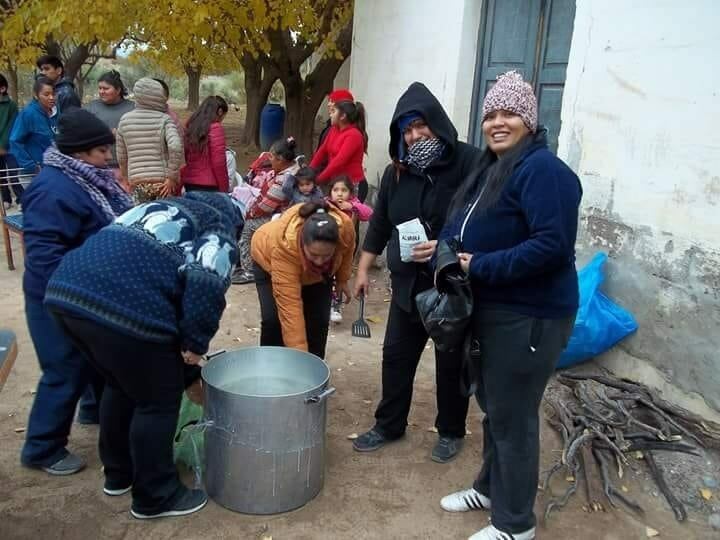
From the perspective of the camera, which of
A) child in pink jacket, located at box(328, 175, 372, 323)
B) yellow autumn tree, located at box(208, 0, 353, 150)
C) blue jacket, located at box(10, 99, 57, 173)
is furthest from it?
yellow autumn tree, located at box(208, 0, 353, 150)

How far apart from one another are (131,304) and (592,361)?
295 cm

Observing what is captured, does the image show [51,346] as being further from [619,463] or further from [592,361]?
[592,361]

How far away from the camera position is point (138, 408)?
8.20 feet

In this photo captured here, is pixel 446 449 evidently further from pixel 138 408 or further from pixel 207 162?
pixel 207 162

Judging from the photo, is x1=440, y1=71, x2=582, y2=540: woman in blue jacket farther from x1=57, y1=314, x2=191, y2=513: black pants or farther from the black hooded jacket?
x1=57, y1=314, x2=191, y2=513: black pants

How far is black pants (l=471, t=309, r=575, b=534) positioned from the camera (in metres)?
2.33

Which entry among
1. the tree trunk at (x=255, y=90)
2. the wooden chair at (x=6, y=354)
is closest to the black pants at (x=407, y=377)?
the wooden chair at (x=6, y=354)

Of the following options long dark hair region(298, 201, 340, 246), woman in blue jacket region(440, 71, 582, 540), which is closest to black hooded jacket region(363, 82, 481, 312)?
long dark hair region(298, 201, 340, 246)

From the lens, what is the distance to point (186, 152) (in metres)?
5.69

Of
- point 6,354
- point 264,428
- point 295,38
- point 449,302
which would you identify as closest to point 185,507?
point 264,428

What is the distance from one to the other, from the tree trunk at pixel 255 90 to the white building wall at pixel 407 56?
214 inches

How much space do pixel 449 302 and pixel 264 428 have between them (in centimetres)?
88

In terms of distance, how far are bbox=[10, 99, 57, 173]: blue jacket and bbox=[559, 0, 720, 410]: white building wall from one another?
4745 mm

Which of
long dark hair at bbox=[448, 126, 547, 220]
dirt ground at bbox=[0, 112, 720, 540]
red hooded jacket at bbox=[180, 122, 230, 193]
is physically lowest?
dirt ground at bbox=[0, 112, 720, 540]
